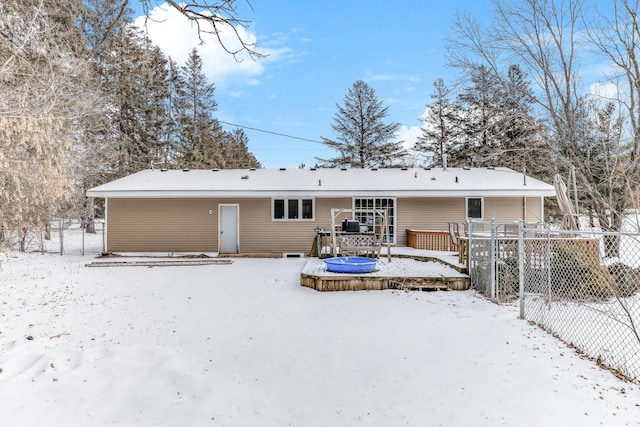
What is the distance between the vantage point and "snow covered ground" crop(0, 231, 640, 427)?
289 cm

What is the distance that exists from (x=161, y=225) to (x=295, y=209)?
480 cm

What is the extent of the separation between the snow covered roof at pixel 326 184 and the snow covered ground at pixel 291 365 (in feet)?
21.4

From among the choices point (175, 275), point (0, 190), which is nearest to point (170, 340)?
point (0, 190)

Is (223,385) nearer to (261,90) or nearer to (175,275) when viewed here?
(175,275)

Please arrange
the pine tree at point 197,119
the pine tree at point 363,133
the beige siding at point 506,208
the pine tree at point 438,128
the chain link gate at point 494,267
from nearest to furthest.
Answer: the chain link gate at point 494,267, the beige siding at point 506,208, the pine tree at point 438,128, the pine tree at point 197,119, the pine tree at point 363,133

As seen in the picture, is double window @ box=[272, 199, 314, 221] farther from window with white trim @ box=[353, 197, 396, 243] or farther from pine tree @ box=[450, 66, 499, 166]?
pine tree @ box=[450, 66, 499, 166]

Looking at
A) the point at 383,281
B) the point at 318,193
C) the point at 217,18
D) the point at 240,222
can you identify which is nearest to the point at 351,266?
the point at 383,281

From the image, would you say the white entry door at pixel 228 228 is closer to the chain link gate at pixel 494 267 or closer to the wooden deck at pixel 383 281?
the wooden deck at pixel 383 281

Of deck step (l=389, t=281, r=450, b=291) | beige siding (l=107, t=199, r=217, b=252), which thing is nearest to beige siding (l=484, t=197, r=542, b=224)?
deck step (l=389, t=281, r=450, b=291)

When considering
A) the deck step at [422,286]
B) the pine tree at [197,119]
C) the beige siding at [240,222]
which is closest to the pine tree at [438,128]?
the beige siding at [240,222]

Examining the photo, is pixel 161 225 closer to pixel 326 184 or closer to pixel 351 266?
pixel 326 184

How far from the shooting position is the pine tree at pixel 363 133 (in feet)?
89.5

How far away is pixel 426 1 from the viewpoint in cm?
986

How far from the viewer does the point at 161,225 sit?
13.3m
